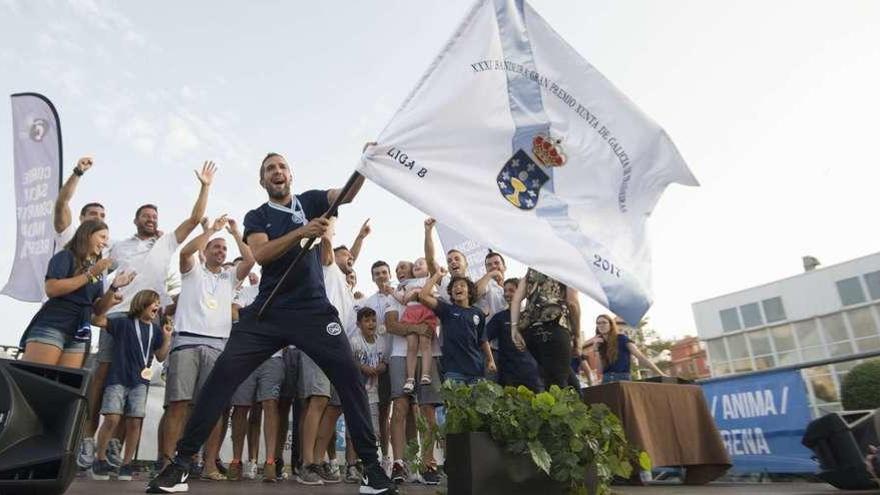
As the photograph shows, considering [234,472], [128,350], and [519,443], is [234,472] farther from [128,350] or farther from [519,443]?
[519,443]

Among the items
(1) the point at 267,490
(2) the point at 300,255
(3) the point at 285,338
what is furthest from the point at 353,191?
(1) the point at 267,490

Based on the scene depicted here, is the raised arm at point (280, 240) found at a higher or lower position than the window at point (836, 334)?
lower

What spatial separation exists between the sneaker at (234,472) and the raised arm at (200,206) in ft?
7.62

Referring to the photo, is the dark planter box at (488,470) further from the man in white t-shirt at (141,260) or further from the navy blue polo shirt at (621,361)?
the navy blue polo shirt at (621,361)

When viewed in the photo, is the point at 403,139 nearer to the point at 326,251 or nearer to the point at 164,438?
the point at 326,251

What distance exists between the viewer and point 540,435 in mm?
3029

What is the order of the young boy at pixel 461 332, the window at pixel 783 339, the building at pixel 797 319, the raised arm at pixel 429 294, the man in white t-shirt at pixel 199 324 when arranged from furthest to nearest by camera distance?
the window at pixel 783 339 → the building at pixel 797 319 → the raised arm at pixel 429 294 → the young boy at pixel 461 332 → the man in white t-shirt at pixel 199 324

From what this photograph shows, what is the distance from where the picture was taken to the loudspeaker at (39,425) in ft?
7.53

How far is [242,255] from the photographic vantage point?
6527 mm

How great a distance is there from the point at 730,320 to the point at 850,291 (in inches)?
308

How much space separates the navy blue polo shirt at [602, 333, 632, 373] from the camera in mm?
7586

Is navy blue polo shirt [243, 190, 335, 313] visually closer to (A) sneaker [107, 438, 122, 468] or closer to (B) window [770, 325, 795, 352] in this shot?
(A) sneaker [107, 438, 122, 468]

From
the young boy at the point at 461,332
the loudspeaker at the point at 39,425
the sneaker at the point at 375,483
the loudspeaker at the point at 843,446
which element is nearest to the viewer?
the loudspeaker at the point at 39,425

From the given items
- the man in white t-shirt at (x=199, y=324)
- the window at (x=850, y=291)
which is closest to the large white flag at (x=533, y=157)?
the man in white t-shirt at (x=199, y=324)
